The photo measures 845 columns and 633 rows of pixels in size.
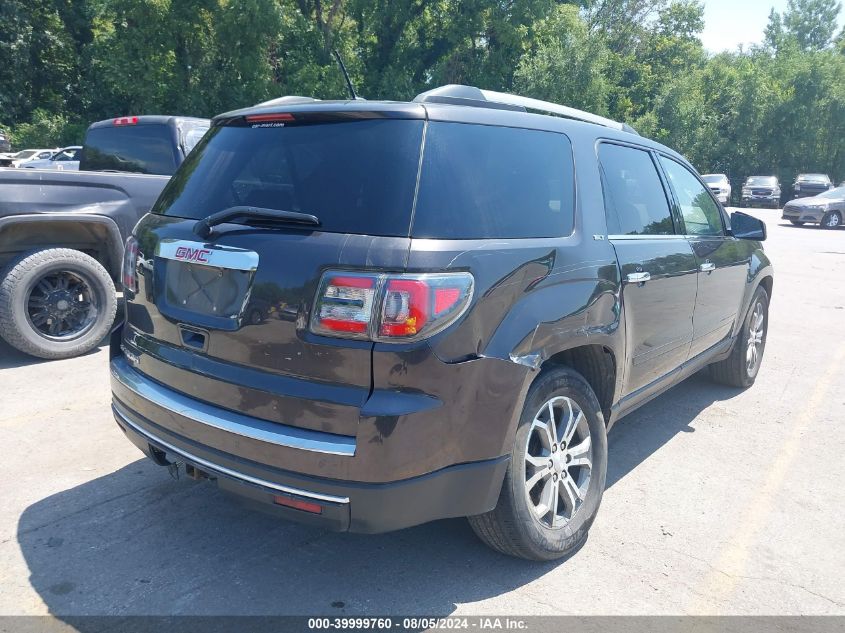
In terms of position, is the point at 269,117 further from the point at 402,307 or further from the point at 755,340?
the point at 755,340

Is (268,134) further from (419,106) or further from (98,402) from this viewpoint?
(98,402)

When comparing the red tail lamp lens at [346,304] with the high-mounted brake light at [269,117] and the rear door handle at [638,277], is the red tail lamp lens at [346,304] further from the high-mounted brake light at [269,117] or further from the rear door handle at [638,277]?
the rear door handle at [638,277]

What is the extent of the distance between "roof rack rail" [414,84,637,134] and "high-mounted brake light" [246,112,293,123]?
580 mm

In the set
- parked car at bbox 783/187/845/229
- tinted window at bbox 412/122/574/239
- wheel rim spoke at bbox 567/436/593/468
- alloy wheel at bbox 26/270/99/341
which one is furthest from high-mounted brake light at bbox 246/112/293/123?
parked car at bbox 783/187/845/229

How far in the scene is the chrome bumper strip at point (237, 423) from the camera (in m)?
2.33

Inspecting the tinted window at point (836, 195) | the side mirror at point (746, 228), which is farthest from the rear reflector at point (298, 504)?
the tinted window at point (836, 195)

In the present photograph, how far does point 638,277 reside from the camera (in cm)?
350

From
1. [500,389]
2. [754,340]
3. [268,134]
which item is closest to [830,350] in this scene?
[754,340]

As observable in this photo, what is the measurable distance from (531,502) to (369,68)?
85.6ft

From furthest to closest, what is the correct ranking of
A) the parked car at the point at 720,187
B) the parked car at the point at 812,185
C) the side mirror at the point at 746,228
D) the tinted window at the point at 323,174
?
the parked car at the point at 812,185 < the parked car at the point at 720,187 < the side mirror at the point at 746,228 < the tinted window at the point at 323,174

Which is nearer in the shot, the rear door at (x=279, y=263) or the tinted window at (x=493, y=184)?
the rear door at (x=279, y=263)

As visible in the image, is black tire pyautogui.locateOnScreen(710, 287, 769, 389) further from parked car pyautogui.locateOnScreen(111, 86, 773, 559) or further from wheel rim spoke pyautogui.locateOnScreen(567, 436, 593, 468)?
wheel rim spoke pyautogui.locateOnScreen(567, 436, 593, 468)

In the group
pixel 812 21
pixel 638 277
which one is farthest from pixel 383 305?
pixel 812 21

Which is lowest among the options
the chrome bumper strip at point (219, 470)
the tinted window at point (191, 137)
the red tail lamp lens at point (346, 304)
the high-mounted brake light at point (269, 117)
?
the chrome bumper strip at point (219, 470)
